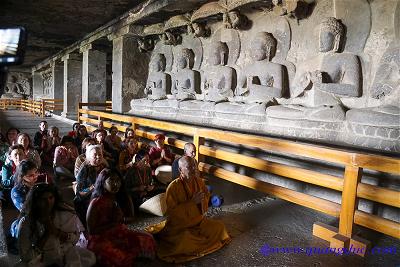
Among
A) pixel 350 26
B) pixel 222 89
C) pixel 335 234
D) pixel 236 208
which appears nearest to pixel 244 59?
pixel 222 89

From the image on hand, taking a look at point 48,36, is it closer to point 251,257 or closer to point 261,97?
point 261,97

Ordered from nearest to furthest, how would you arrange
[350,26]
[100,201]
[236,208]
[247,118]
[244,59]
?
[100,201] < [236,208] < [350,26] < [247,118] < [244,59]

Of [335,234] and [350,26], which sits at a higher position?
[350,26]

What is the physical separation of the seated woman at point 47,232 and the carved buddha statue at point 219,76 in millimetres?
5136

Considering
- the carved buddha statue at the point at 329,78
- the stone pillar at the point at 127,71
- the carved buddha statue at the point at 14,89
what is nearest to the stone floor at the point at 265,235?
the carved buddha statue at the point at 329,78

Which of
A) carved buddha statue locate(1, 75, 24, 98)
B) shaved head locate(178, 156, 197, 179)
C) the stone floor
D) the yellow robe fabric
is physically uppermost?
carved buddha statue locate(1, 75, 24, 98)

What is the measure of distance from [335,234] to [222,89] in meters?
4.55

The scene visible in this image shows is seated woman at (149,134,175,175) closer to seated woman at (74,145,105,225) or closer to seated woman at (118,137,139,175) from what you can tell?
seated woman at (118,137,139,175)

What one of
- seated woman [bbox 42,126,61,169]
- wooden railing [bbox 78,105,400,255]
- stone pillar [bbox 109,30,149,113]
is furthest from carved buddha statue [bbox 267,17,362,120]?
stone pillar [bbox 109,30,149,113]

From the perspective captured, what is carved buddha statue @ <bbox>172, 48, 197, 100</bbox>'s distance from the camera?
323 inches

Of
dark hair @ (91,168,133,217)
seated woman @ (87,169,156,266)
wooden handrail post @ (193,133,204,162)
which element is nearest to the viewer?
seated woman @ (87,169,156,266)

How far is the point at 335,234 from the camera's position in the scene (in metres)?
3.10

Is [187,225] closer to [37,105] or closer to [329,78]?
[329,78]

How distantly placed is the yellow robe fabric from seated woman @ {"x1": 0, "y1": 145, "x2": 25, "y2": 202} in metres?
1.97
